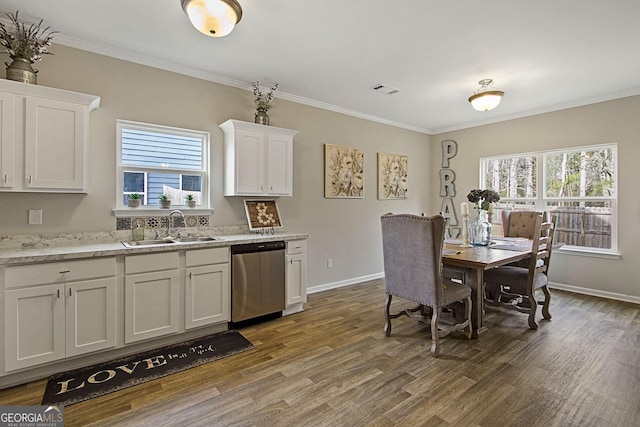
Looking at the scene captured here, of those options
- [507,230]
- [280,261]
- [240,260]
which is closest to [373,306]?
[280,261]

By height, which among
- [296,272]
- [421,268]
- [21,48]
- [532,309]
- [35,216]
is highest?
[21,48]

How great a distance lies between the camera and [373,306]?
12.7 ft

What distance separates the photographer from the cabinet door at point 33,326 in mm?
2135

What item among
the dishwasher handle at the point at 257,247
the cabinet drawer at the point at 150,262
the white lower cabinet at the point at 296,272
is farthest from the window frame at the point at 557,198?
the cabinet drawer at the point at 150,262

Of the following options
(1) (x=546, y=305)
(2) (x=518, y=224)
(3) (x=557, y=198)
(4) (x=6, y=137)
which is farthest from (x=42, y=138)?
(3) (x=557, y=198)

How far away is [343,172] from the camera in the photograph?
4.75 metres

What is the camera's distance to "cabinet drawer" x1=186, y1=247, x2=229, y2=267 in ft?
9.43

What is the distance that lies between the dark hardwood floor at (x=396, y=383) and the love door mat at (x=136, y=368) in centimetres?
9

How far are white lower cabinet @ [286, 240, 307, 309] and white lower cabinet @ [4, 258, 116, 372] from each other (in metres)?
1.66

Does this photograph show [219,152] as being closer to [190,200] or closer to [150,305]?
[190,200]

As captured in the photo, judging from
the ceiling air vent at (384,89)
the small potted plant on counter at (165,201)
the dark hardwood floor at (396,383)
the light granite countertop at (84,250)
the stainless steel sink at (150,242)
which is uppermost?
the ceiling air vent at (384,89)

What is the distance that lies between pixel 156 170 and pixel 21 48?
1.31 m

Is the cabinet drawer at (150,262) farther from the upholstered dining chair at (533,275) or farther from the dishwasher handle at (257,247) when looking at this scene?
the upholstered dining chair at (533,275)

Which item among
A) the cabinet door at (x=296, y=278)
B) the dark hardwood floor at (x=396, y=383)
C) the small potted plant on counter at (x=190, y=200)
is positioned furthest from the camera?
the cabinet door at (x=296, y=278)
